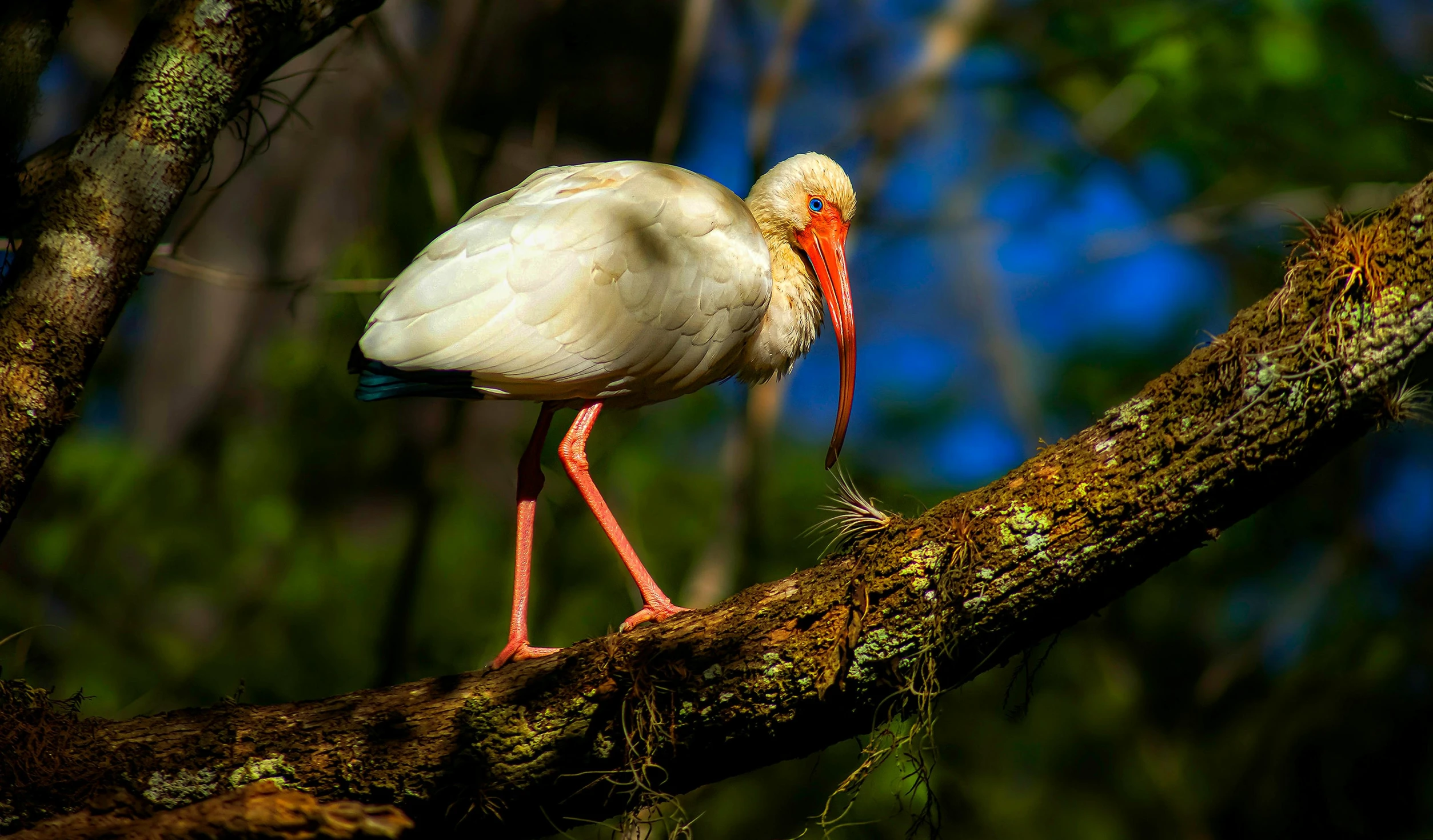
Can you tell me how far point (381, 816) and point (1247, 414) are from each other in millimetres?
2042

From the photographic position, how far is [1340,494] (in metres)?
7.85

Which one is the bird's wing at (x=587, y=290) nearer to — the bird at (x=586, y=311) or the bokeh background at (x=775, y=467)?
the bird at (x=586, y=311)

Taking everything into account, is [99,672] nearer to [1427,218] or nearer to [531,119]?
[531,119]

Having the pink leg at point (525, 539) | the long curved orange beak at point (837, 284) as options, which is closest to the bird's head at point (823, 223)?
the long curved orange beak at point (837, 284)

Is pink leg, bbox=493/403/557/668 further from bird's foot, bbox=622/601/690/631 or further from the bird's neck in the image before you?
the bird's neck

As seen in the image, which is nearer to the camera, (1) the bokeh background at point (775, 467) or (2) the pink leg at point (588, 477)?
(2) the pink leg at point (588, 477)

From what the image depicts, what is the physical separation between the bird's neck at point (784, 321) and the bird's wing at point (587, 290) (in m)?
0.15

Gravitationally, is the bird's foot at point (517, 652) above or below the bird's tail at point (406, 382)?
below

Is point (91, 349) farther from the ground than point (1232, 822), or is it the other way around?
point (91, 349)

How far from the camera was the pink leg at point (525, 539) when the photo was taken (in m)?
3.29

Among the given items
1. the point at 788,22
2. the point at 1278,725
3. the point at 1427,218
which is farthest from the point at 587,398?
the point at 1278,725

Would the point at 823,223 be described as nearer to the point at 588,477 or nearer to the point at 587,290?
the point at 587,290

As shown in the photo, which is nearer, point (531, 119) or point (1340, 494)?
point (1340, 494)

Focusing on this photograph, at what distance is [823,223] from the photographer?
440 cm
